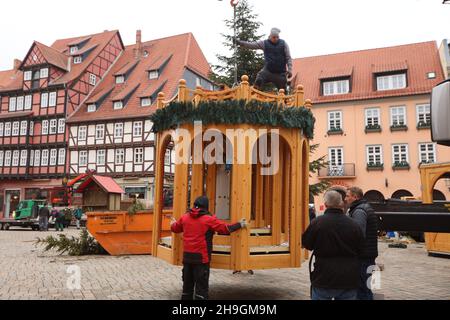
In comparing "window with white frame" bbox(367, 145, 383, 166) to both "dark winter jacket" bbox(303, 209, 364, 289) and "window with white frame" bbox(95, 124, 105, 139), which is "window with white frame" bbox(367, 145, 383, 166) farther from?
"dark winter jacket" bbox(303, 209, 364, 289)

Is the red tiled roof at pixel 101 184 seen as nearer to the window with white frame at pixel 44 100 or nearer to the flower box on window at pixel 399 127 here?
the flower box on window at pixel 399 127

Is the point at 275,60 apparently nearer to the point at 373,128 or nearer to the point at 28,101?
the point at 373,128

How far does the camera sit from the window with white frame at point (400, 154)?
30953 mm

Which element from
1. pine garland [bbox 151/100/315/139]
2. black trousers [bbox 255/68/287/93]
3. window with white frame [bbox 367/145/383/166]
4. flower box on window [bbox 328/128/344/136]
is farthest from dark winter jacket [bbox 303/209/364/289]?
flower box on window [bbox 328/128/344/136]

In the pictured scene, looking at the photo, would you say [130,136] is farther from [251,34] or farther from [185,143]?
[185,143]

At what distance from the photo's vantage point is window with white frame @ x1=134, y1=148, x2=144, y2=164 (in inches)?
1363

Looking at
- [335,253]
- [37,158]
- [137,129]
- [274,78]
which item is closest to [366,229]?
[335,253]

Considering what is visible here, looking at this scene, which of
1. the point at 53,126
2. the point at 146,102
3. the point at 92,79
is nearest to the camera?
the point at 146,102

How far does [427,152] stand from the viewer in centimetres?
3041

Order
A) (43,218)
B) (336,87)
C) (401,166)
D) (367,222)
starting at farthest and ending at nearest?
1. (336,87)
2. (401,166)
3. (43,218)
4. (367,222)

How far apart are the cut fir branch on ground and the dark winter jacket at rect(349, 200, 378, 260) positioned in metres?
9.52

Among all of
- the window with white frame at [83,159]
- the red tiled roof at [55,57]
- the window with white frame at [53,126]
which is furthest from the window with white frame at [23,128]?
the window with white frame at [83,159]

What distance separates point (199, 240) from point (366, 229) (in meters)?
2.11

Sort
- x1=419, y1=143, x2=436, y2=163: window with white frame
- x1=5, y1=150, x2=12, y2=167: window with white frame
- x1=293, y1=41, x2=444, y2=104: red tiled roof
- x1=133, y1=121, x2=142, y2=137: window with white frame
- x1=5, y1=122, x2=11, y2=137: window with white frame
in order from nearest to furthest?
x1=419, y1=143, x2=436, y2=163: window with white frame < x1=293, y1=41, x2=444, y2=104: red tiled roof < x1=133, y1=121, x2=142, y2=137: window with white frame < x1=5, y1=150, x2=12, y2=167: window with white frame < x1=5, y1=122, x2=11, y2=137: window with white frame
